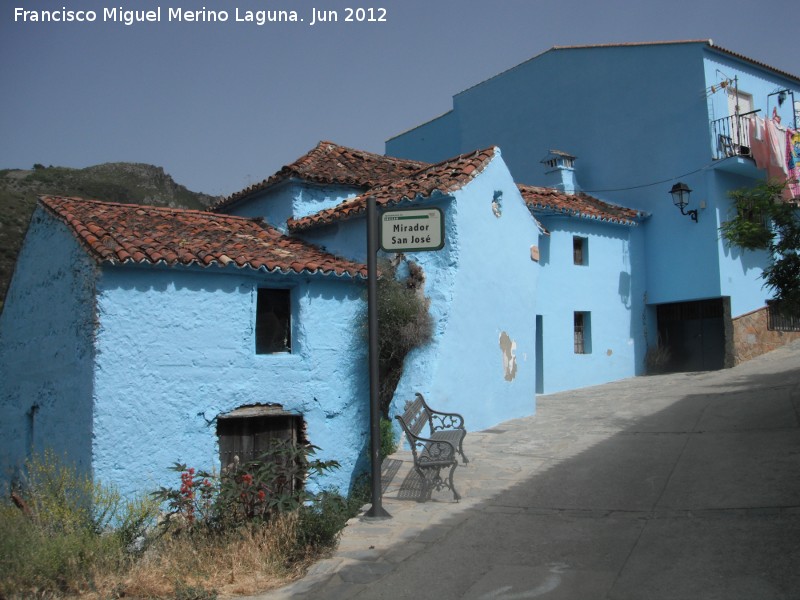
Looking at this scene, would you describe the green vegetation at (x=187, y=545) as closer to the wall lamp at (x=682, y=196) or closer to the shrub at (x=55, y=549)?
the shrub at (x=55, y=549)

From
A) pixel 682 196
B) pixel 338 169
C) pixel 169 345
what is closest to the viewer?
pixel 169 345

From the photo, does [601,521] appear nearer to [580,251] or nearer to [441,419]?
[441,419]

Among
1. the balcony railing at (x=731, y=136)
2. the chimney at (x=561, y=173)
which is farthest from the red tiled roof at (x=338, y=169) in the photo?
the balcony railing at (x=731, y=136)

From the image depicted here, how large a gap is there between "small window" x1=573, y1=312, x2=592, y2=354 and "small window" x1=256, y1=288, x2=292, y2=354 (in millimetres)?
9196

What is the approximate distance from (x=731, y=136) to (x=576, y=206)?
13.9ft

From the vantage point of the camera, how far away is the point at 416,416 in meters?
9.59

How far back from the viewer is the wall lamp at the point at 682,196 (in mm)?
17219

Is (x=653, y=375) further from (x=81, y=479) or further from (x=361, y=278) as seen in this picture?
(x=81, y=479)

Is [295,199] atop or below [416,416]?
atop

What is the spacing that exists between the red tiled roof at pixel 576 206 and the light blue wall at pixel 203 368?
6738mm

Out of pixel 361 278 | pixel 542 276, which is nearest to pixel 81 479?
pixel 361 278

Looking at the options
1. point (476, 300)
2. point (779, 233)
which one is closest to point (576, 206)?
point (476, 300)

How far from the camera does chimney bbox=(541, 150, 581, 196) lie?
19.5 meters

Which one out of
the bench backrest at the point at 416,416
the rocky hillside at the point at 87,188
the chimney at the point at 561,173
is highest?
the rocky hillside at the point at 87,188
